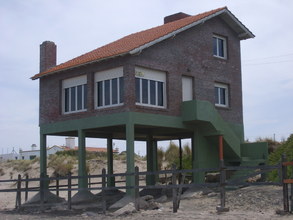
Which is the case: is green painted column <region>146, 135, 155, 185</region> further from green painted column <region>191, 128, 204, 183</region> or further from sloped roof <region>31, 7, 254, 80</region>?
sloped roof <region>31, 7, 254, 80</region>

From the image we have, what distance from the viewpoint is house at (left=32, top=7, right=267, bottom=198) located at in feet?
75.6

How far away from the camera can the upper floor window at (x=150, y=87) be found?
23.2 meters

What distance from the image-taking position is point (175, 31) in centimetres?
2428

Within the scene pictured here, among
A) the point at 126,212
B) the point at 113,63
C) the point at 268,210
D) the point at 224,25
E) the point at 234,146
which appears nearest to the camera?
the point at 268,210

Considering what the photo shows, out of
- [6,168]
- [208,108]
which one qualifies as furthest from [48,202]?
[6,168]

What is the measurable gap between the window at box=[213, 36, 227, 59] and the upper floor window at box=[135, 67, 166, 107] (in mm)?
4987

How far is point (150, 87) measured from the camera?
23.7 m

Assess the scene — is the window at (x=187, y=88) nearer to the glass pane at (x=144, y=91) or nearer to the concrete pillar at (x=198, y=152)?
the concrete pillar at (x=198, y=152)

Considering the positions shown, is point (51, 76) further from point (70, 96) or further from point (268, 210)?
point (268, 210)

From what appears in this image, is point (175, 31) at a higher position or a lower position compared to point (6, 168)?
higher

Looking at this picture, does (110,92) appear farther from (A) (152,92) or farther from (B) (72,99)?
(B) (72,99)

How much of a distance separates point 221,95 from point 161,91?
5.10 m

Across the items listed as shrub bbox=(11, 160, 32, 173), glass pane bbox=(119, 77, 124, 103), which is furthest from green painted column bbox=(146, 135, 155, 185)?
shrub bbox=(11, 160, 32, 173)

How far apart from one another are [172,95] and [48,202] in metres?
8.11
